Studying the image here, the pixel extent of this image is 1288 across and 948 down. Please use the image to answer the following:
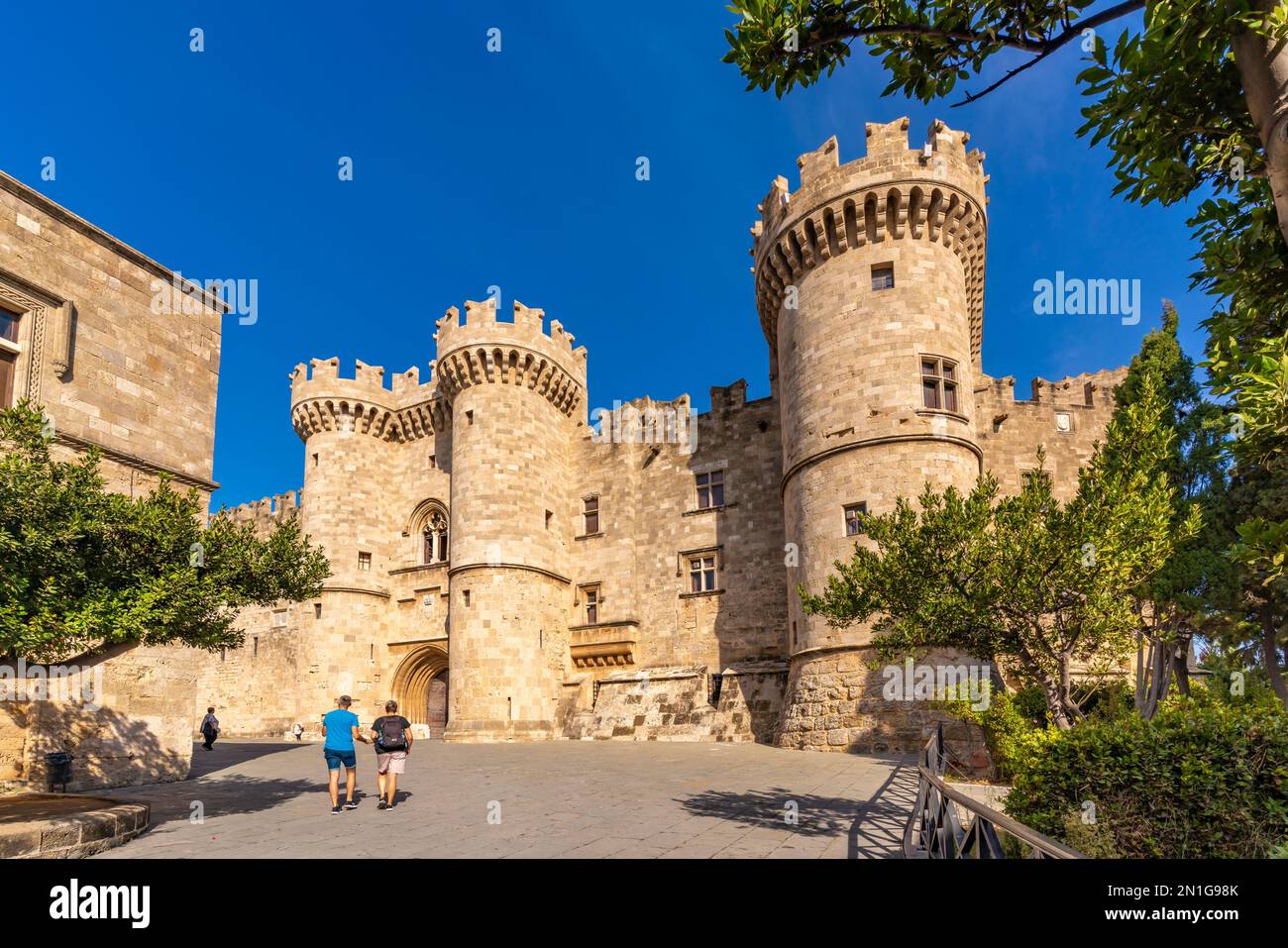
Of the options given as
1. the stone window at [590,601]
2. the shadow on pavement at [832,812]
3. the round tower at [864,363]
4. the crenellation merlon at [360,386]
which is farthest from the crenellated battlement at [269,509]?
the shadow on pavement at [832,812]

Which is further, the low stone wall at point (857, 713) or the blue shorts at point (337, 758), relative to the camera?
the low stone wall at point (857, 713)

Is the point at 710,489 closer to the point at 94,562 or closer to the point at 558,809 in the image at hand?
the point at 558,809

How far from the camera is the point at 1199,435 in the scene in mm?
18469

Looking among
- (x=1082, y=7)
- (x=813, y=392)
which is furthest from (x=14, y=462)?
(x=813, y=392)

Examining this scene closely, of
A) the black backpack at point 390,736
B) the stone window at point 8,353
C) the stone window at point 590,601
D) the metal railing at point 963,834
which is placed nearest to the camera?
the metal railing at point 963,834

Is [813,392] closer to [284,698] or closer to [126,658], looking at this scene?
[126,658]

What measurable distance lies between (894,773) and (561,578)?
16003mm

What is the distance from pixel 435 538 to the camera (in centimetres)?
2877

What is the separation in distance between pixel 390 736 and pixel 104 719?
543 cm

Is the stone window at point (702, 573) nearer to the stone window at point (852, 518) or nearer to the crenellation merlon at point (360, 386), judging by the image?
the stone window at point (852, 518)

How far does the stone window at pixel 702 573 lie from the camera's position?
25.1m

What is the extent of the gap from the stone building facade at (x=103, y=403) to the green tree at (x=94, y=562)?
8.60 feet

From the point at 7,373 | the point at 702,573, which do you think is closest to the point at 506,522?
the point at 702,573
